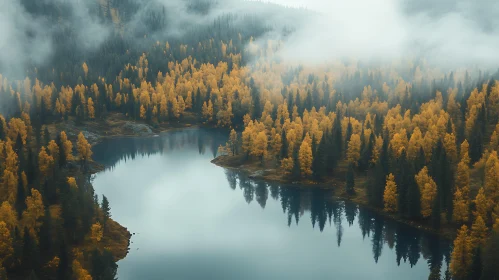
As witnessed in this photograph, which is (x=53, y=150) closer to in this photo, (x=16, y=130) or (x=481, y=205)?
(x=16, y=130)

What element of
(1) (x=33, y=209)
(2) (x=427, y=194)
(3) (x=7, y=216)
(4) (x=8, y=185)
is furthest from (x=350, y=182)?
(4) (x=8, y=185)

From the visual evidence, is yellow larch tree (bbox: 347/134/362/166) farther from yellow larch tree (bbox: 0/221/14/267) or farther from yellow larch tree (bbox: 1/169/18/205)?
yellow larch tree (bbox: 0/221/14/267)

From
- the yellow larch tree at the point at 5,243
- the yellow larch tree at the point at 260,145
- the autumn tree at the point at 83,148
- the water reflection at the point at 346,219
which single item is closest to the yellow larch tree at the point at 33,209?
the yellow larch tree at the point at 5,243

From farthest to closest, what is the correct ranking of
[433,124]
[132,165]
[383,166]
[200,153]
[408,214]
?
[200,153]
[132,165]
[433,124]
[383,166]
[408,214]

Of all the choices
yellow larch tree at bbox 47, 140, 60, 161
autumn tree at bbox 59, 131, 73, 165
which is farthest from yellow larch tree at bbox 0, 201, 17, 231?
autumn tree at bbox 59, 131, 73, 165

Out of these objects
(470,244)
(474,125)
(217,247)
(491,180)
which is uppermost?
(474,125)

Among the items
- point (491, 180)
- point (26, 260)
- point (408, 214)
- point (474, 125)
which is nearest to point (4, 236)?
point (26, 260)

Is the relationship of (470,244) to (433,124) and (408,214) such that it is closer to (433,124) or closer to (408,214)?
(408,214)
